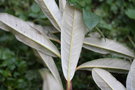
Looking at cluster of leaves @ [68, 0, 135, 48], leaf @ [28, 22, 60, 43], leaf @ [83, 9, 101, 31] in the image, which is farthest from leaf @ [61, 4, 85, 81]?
cluster of leaves @ [68, 0, 135, 48]

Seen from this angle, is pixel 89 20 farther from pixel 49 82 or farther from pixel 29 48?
pixel 29 48

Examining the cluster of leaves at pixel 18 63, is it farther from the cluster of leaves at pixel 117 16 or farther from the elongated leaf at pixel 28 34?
the cluster of leaves at pixel 117 16

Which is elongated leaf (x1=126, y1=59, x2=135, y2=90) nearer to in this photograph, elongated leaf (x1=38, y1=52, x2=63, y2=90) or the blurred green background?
the blurred green background

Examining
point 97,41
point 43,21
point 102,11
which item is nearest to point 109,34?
point 102,11

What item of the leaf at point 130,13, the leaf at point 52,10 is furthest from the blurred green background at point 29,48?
the leaf at point 52,10

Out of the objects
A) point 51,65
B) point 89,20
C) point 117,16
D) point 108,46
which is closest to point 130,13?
point 117,16
